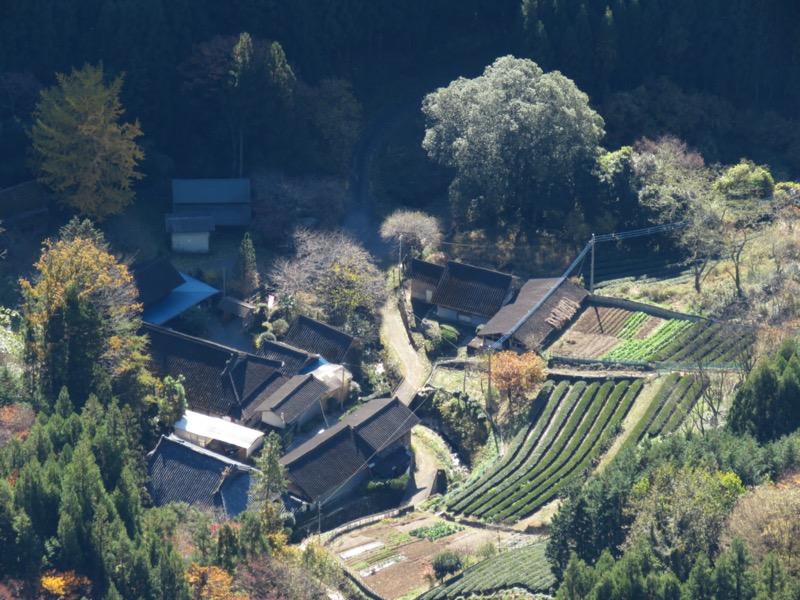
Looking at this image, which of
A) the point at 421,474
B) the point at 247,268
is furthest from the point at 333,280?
the point at 421,474

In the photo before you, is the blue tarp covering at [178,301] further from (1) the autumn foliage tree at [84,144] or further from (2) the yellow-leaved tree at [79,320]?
(1) the autumn foliage tree at [84,144]

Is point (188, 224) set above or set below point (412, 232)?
above

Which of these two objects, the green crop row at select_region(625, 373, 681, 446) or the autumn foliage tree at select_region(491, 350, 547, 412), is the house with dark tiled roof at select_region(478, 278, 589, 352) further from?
the green crop row at select_region(625, 373, 681, 446)

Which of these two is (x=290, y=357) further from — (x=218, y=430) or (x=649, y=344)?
(x=649, y=344)

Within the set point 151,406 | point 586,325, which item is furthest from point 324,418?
point 586,325

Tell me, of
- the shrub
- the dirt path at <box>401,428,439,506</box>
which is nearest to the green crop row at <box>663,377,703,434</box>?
the dirt path at <box>401,428,439,506</box>

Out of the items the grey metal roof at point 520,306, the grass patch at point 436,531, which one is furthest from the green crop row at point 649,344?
the grass patch at point 436,531

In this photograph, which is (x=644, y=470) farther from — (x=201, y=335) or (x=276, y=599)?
(x=201, y=335)
